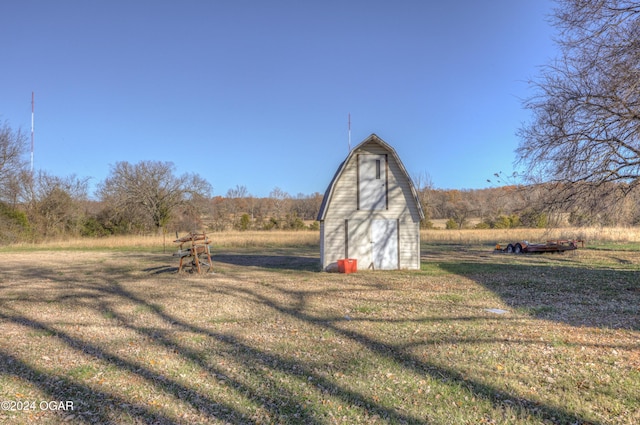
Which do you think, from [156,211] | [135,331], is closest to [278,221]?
[156,211]

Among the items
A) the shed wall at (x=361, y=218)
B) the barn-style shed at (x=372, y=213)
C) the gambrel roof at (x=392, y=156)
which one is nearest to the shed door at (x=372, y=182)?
the barn-style shed at (x=372, y=213)

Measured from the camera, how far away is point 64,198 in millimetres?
39406

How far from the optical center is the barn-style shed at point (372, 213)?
16.6 m

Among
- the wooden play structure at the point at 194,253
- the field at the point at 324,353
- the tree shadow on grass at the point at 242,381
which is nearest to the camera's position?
the tree shadow on grass at the point at 242,381

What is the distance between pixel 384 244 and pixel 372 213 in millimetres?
1421

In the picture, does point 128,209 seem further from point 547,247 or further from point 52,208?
point 547,247

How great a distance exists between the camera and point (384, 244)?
16828 millimetres

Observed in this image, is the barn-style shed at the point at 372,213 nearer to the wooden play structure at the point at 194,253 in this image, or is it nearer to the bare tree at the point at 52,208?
the wooden play structure at the point at 194,253

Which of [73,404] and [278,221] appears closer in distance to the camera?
[73,404]

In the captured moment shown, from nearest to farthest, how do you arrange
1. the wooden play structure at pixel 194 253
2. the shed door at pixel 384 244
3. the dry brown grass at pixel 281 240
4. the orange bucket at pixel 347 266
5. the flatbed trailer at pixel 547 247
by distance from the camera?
1. the orange bucket at pixel 347 266
2. the wooden play structure at pixel 194 253
3. the shed door at pixel 384 244
4. the flatbed trailer at pixel 547 247
5. the dry brown grass at pixel 281 240

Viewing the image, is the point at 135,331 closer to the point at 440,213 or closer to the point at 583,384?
the point at 583,384

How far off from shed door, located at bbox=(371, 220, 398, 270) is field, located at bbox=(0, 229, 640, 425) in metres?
4.11

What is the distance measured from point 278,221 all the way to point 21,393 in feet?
161

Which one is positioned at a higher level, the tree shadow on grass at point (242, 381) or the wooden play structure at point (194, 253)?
the wooden play structure at point (194, 253)
